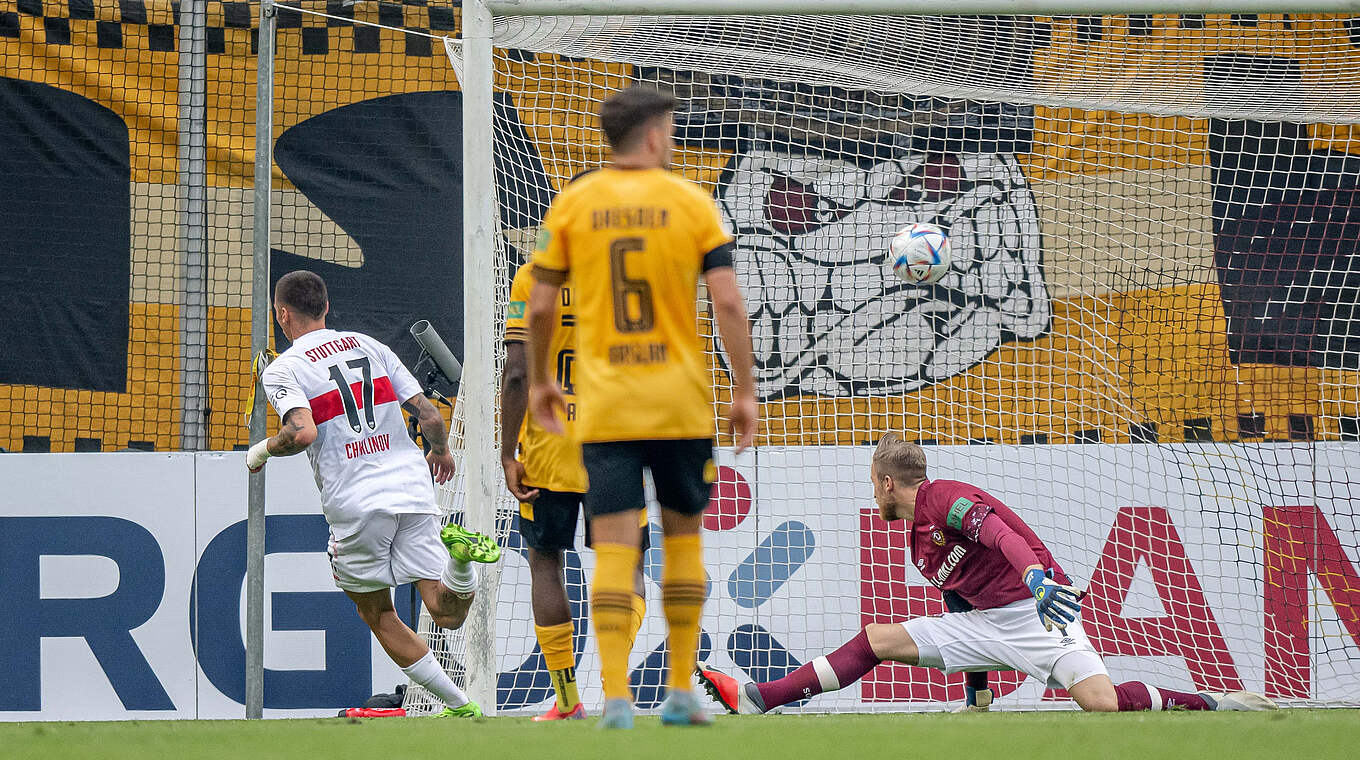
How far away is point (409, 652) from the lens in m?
5.57

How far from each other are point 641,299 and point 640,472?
1.35ft

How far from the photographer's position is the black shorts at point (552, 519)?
449 centimetres

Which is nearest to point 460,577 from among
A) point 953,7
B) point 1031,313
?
point 953,7

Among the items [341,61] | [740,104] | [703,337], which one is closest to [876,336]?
[703,337]

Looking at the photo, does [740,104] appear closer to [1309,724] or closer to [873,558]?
[873,558]

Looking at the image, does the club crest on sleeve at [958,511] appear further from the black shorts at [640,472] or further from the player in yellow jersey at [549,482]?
the black shorts at [640,472]

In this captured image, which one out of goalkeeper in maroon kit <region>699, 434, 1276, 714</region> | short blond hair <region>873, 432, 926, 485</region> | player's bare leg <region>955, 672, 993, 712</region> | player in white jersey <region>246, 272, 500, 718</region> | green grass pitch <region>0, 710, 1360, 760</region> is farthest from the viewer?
player's bare leg <region>955, 672, 993, 712</region>

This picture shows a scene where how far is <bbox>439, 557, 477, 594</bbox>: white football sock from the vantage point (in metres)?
5.37

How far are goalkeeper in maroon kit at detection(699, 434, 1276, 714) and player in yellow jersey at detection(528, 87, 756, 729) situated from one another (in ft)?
7.78

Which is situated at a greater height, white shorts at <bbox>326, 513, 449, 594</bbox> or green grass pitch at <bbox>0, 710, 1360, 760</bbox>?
white shorts at <bbox>326, 513, 449, 594</bbox>

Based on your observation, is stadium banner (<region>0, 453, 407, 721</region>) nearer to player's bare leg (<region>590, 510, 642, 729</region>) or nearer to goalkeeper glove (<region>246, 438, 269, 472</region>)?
goalkeeper glove (<region>246, 438, 269, 472</region>)

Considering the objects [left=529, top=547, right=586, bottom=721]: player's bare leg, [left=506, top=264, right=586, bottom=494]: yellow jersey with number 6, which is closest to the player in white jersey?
[left=529, top=547, right=586, bottom=721]: player's bare leg

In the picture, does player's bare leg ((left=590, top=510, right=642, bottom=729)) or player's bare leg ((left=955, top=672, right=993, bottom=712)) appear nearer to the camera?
player's bare leg ((left=590, top=510, right=642, bottom=729))

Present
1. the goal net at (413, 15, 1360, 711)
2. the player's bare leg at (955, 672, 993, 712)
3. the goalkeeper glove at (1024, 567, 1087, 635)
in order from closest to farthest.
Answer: the goalkeeper glove at (1024, 567, 1087, 635) → the player's bare leg at (955, 672, 993, 712) → the goal net at (413, 15, 1360, 711)
